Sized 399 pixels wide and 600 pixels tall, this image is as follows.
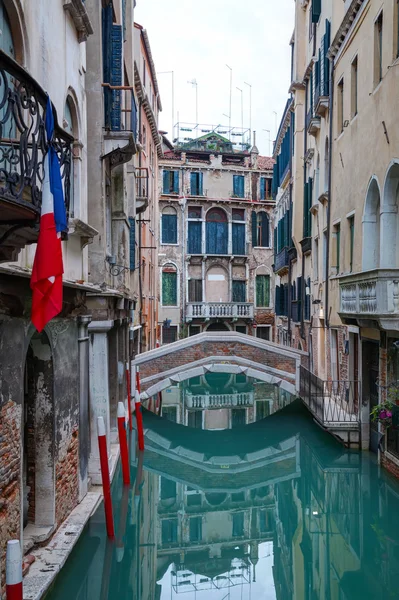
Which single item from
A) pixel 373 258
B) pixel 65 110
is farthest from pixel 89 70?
pixel 373 258

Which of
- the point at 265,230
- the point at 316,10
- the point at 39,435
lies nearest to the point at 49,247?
the point at 39,435

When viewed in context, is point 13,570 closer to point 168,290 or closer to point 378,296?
point 378,296

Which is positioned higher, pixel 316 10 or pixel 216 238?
pixel 316 10

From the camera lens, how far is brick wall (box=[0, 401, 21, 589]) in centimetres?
422

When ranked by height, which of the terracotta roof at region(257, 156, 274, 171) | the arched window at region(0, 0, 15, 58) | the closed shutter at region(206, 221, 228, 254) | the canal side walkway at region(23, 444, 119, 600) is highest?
the terracotta roof at region(257, 156, 274, 171)

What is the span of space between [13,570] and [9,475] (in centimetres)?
A: 118

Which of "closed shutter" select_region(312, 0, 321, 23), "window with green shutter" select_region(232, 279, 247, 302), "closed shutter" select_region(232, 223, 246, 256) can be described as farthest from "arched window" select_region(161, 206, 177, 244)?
"closed shutter" select_region(312, 0, 321, 23)

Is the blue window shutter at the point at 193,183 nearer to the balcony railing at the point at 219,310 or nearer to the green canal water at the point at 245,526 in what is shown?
the balcony railing at the point at 219,310

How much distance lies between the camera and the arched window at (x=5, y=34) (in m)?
4.24

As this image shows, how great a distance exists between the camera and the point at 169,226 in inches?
1020

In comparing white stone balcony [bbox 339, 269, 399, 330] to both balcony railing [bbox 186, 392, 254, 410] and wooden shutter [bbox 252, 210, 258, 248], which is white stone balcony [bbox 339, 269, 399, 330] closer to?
balcony railing [bbox 186, 392, 254, 410]

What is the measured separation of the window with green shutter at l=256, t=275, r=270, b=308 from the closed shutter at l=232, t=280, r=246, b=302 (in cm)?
60

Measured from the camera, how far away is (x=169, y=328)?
1014 inches

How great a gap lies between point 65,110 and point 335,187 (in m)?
6.69
